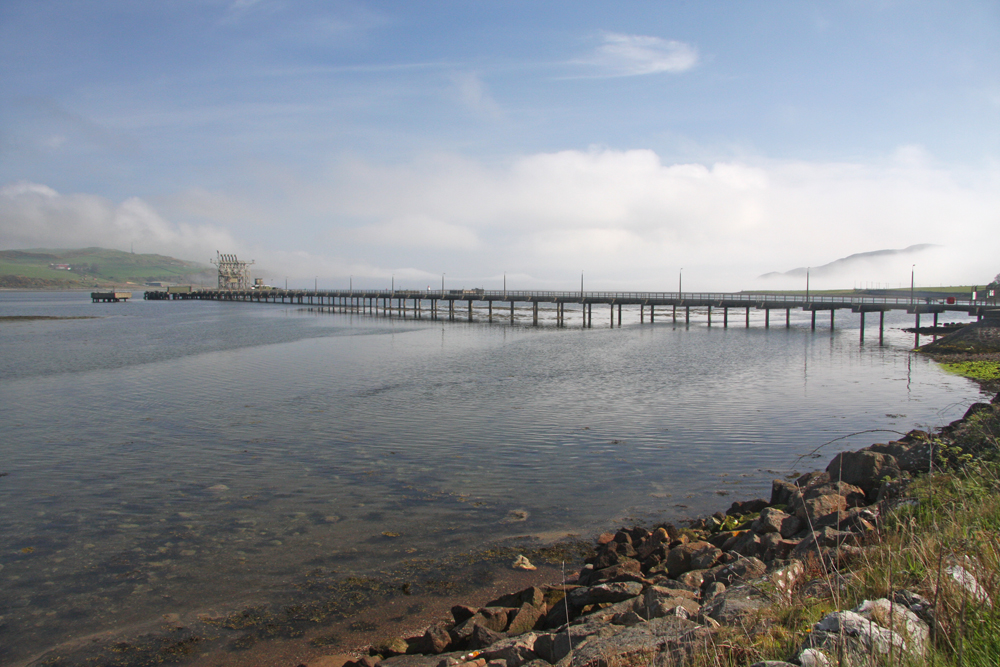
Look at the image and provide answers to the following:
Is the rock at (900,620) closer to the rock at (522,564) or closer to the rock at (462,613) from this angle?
the rock at (462,613)

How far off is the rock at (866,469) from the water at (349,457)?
2132 mm

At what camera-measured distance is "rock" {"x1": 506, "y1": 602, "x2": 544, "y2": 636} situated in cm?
690

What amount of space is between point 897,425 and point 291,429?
60.8 feet

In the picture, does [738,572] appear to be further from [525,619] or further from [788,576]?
[525,619]

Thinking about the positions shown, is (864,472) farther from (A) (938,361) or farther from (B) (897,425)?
(A) (938,361)

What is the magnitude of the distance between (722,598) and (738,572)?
4.41 feet

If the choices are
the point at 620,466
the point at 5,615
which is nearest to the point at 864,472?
the point at 620,466

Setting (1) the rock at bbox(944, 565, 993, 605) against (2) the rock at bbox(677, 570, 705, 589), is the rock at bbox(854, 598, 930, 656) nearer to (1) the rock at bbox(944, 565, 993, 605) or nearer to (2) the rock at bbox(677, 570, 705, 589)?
(1) the rock at bbox(944, 565, 993, 605)

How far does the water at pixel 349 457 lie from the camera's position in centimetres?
923

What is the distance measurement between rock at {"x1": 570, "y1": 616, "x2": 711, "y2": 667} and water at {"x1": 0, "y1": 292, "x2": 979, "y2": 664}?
377 centimetres

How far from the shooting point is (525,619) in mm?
7043

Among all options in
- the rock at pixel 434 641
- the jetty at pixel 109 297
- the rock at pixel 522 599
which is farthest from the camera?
the jetty at pixel 109 297

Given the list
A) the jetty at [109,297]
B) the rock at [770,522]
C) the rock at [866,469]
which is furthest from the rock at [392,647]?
the jetty at [109,297]

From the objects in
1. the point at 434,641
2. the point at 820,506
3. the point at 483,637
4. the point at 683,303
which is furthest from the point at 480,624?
the point at 683,303
